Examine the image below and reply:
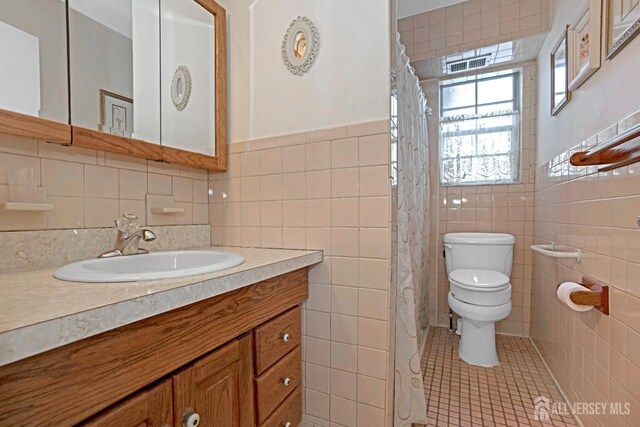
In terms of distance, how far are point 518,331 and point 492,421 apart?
1211mm

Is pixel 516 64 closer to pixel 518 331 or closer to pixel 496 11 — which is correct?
pixel 496 11

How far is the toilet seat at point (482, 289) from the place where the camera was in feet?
5.88

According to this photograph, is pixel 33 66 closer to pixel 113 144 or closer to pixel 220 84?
pixel 113 144

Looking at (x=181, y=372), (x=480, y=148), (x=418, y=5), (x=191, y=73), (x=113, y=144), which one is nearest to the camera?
(x=181, y=372)

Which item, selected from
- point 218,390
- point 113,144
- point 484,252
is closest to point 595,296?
point 484,252

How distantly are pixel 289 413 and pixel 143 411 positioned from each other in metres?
0.65

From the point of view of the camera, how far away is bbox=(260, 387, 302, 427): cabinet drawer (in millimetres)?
985

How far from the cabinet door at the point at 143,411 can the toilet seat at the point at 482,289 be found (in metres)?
1.72

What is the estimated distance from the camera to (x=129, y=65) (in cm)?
110

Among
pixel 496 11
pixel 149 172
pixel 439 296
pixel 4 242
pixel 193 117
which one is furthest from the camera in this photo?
pixel 439 296

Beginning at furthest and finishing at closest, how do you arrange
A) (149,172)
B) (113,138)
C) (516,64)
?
1. (516,64)
2. (149,172)
3. (113,138)

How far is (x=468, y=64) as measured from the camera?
236 centimetres

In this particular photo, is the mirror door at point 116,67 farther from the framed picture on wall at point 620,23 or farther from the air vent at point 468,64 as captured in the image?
the air vent at point 468,64

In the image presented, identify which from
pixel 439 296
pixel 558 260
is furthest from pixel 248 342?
pixel 439 296
